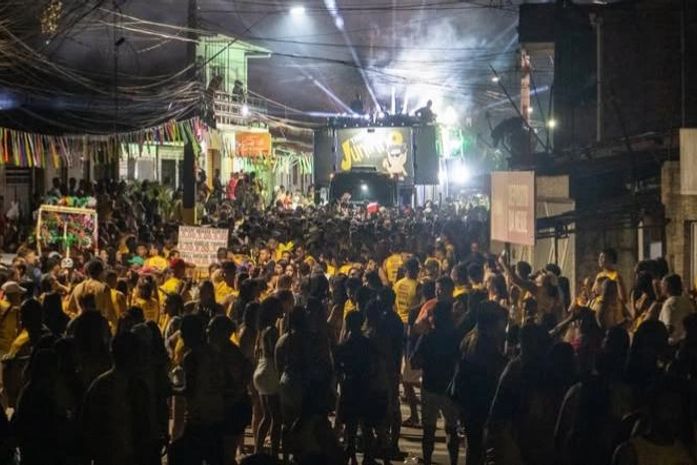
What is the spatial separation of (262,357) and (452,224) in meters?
14.7

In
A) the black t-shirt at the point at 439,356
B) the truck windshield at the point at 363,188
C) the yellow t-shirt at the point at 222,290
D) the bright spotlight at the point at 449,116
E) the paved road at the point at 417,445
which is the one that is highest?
the bright spotlight at the point at 449,116

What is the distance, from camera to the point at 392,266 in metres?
A: 16.4

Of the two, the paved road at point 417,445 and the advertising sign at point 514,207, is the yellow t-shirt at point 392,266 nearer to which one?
the advertising sign at point 514,207

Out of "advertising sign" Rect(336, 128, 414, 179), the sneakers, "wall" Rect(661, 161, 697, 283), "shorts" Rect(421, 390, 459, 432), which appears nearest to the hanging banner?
"advertising sign" Rect(336, 128, 414, 179)

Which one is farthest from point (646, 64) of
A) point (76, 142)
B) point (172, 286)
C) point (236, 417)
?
point (236, 417)

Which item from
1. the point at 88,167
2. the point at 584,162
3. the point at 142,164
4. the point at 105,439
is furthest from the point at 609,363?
the point at 142,164

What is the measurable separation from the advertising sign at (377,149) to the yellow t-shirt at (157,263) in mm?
20122

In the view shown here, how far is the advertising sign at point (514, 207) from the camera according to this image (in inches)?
587

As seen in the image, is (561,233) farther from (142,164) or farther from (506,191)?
(142,164)

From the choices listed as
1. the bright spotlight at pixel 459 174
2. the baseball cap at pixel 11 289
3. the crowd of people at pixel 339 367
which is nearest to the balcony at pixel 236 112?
the crowd of people at pixel 339 367

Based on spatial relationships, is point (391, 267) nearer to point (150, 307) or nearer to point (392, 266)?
point (392, 266)

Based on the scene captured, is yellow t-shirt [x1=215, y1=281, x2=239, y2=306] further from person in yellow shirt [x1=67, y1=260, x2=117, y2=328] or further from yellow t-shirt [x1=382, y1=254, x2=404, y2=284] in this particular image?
yellow t-shirt [x1=382, y1=254, x2=404, y2=284]

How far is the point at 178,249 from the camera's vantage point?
16.6 meters

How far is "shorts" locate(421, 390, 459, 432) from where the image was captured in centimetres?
1019
